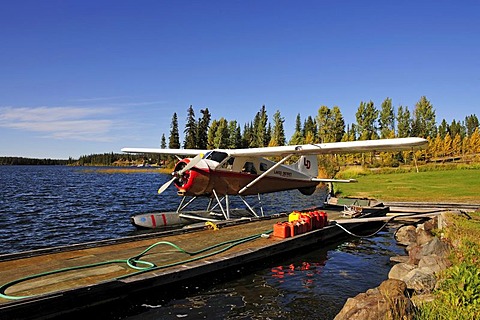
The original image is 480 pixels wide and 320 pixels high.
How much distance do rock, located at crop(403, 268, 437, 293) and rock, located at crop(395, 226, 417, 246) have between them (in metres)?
5.94

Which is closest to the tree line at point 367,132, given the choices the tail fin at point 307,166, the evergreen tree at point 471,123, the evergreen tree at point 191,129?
the evergreen tree at point 191,129

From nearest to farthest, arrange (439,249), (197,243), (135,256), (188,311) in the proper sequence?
1. (188,311)
2. (135,256)
3. (439,249)
4. (197,243)

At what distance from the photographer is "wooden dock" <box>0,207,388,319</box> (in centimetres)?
578

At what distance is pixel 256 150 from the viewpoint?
49.5ft

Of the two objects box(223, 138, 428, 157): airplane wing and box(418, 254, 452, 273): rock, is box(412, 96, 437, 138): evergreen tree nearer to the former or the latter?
box(223, 138, 428, 157): airplane wing

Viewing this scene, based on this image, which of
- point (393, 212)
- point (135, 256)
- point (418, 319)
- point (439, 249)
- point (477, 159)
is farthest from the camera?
point (477, 159)

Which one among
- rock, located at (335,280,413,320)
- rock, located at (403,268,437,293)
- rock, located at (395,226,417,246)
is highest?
rock, located at (335,280,413,320)

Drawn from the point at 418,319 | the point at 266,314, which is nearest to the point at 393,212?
the point at 266,314

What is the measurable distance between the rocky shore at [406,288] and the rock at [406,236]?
0.82ft

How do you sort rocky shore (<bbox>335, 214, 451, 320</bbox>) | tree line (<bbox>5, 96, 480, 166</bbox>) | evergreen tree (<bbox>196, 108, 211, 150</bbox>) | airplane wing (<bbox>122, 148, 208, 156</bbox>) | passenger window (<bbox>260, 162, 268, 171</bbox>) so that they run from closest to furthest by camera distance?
rocky shore (<bbox>335, 214, 451, 320</bbox>) → passenger window (<bbox>260, 162, 268, 171</bbox>) → airplane wing (<bbox>122, 148, 208, 156</bbox>) → tree line (<bbox>5, 96, 480, 166</bbox>) → evergreen tree (<bbox>196, 108, 211, 150</bbox>)

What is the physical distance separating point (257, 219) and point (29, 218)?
1189 cm

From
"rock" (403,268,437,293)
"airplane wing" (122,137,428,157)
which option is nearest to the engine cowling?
"airplane wing" (122,137,428,157)

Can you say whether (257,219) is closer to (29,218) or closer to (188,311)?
(188,311)

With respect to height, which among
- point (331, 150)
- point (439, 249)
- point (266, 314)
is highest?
point (331, 150)
